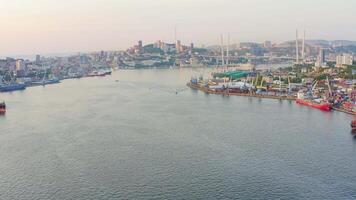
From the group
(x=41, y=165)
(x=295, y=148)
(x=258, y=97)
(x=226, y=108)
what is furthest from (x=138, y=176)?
(x=258, y=97)

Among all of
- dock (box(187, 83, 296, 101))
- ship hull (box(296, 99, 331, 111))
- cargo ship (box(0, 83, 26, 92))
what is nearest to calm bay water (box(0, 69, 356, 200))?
ship hull (box(296, 99, 331, 111))

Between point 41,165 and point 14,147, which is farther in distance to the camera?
point 14,147

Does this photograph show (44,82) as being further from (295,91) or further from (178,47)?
(178,47)

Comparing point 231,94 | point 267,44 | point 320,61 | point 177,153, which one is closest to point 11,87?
→ point 231,94

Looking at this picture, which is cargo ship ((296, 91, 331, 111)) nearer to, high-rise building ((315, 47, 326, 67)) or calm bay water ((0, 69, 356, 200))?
calm bay water ((0, 69, 356, 200))

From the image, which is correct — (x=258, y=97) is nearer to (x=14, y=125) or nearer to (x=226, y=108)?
(x=226, y=108)
